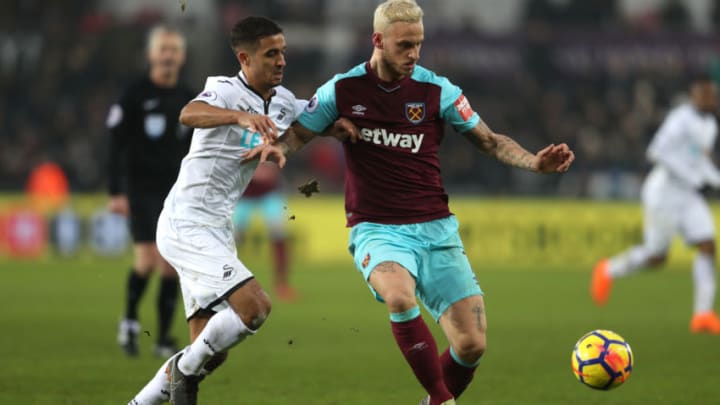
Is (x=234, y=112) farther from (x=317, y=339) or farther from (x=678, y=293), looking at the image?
(x=678, y=293)

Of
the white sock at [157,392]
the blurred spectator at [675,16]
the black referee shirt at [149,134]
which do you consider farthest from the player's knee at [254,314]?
the blurred spectator at [675,16]

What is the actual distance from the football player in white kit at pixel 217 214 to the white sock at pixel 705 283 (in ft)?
22.8

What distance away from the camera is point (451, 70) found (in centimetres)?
2484

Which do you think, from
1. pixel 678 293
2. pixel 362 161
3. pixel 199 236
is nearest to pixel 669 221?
pixel 678 293

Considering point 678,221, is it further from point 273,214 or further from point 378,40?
point 378,40

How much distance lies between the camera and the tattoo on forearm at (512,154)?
21.7ft

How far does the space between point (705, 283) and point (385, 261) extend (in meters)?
6.76

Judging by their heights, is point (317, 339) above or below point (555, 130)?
above

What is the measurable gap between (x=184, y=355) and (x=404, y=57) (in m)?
2.00

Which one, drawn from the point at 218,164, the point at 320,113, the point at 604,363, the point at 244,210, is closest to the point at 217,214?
the point at 218,164

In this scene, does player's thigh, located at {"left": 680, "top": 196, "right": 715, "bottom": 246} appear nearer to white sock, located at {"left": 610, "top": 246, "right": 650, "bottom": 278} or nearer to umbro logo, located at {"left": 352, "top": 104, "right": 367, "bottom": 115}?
white sock, located at {"left": 610, "top": 246, "right": 650, "bottom": 278}

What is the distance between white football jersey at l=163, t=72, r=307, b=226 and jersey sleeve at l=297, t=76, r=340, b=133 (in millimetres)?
304

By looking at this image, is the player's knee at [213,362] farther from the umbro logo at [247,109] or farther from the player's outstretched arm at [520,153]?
the player's outstretched arm at [520,153]

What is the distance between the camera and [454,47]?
81.9 ft
